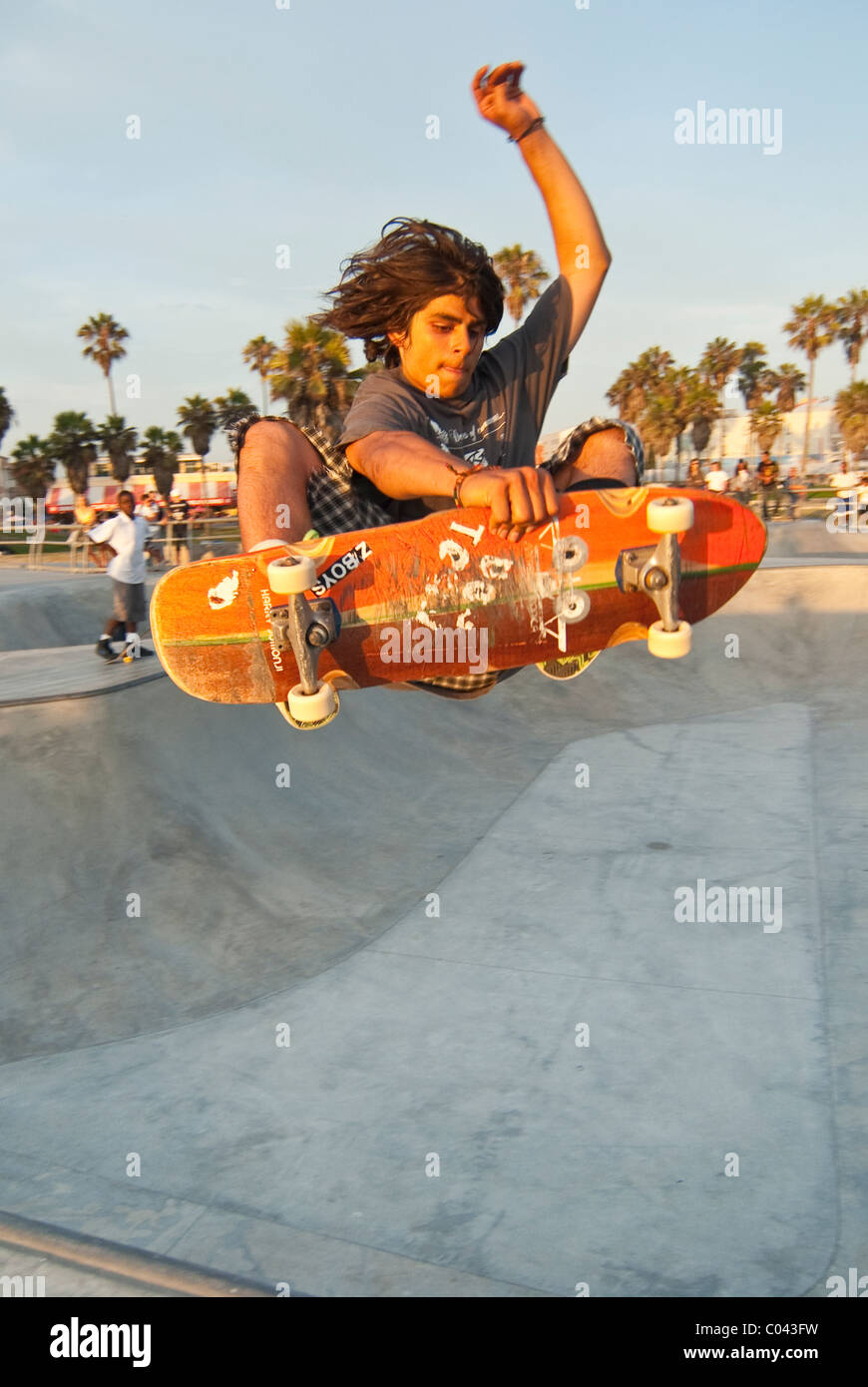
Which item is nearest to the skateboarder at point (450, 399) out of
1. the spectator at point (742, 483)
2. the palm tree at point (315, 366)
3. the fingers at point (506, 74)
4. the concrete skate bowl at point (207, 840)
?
the fingers at point (506, 74)

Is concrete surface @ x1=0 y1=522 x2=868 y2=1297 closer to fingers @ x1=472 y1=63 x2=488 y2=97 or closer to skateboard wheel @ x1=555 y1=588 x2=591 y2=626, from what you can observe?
skateboard wheel @ x1=555 y1=588 x2=591 y2=626

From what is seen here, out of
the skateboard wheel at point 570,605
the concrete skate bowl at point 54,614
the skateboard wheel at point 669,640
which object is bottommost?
the concrete skate bowl at point 54,614

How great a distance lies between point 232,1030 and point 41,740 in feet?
8.25

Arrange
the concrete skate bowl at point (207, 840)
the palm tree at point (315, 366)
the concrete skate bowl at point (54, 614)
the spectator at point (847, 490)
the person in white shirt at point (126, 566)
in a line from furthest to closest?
the palm tree at point (315, 366) < the spectator at point (847, 490) < the concrete skate bowl at point (54, 614) < the person in white shirt at point (126, 566) < the concrete skate bowl at point (207, 840)

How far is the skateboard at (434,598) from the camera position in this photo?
3.40 m

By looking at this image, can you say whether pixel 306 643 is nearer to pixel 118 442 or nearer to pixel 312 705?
pixel 312 705

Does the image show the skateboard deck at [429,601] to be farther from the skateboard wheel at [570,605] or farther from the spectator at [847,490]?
the spectator at [847,490]

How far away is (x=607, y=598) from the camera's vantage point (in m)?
3.52

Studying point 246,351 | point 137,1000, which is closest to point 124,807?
point 137,1000

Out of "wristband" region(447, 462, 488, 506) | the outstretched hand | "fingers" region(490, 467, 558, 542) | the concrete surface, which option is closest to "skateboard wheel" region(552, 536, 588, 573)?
"fingers" region(490, 467, 558, 542)

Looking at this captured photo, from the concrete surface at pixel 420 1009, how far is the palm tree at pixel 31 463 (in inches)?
1651

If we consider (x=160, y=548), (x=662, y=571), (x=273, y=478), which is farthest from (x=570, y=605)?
(x=160, y=548)

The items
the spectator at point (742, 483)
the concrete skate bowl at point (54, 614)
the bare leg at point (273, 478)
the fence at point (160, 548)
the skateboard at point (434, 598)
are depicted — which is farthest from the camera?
the spectator at point (742, 483)

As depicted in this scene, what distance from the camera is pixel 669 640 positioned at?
10.6 feet
